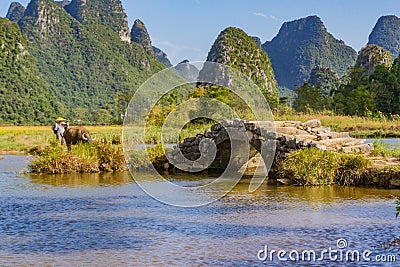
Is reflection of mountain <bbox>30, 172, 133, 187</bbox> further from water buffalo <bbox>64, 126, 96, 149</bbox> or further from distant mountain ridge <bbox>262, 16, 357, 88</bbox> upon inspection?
distant mountain ridge <bbox>262, 16, 357, 88</bbox>

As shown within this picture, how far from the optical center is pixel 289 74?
99375mm

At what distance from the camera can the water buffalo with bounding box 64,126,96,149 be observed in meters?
A: 15.5

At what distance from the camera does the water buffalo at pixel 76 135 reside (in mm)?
15500

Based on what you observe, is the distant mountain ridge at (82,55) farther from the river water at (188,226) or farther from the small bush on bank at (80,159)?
the river water at (188,226)

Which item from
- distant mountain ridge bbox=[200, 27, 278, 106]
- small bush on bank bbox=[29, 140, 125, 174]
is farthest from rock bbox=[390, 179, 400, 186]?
distant mountain ridge bbox=[200, 27, 278, 106]

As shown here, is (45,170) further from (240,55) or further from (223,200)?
(240,55)

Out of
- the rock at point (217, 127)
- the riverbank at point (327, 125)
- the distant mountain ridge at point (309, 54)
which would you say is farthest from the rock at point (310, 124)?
the distant mountain ridge at point (309, 54)

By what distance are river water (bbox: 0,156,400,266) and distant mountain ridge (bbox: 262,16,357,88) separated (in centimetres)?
8730

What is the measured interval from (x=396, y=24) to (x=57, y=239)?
330ft

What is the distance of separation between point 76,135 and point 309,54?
282 ft

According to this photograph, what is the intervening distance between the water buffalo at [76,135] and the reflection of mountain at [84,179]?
1938 millimetres

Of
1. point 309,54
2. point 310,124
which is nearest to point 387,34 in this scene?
point 309,54

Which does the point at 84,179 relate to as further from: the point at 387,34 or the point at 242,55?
the point at 387,34

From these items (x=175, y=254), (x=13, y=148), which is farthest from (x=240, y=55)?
(x=175, y=254)
